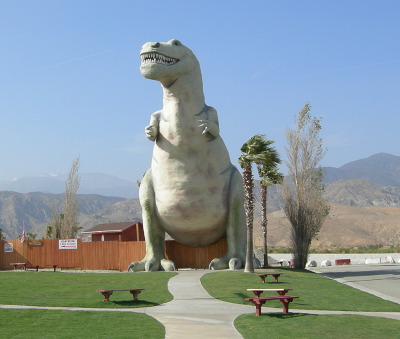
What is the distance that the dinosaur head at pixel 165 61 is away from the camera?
21234 millimetres

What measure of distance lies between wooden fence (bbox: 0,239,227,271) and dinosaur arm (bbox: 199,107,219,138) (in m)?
5.23

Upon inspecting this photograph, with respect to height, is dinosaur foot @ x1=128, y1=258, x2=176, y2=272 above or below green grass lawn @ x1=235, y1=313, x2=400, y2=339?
above

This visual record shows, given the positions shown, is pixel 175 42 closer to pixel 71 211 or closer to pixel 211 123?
pixel 211 123

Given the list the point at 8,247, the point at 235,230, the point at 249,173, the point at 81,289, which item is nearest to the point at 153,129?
the point at 249,173

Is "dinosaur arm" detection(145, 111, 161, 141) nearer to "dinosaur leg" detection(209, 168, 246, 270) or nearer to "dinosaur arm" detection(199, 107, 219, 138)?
"dinosaur arm" detection(199, 107, 219, 138)

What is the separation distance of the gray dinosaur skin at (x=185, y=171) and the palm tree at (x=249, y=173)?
0.80m

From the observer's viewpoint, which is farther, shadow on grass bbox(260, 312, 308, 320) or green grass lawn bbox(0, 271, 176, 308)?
green grass lawn bbox(0, 271, 176, 308)

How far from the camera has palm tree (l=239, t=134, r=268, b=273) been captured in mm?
21594

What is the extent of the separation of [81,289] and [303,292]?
6.24 meters

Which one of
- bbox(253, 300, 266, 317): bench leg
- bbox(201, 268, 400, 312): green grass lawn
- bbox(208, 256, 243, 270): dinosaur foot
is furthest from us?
bbox(208, 256, 243, 270): dinosaur foot

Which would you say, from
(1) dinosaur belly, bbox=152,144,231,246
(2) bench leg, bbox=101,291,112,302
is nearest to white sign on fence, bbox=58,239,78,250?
(1) dinosaur belly, bbox=152,144,231,246

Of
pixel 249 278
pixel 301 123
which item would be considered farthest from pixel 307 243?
pixel 249 278

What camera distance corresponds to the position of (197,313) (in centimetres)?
1295

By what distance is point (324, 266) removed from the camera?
38.8 meters
